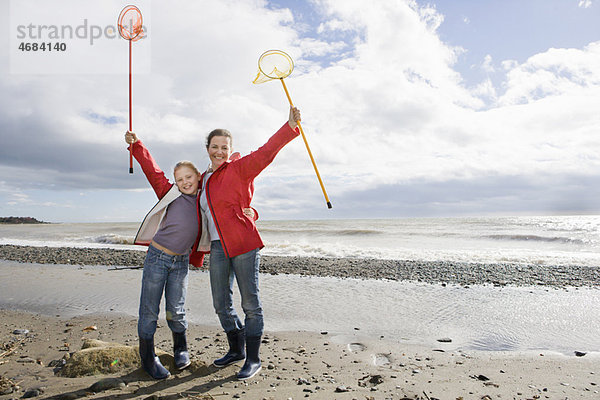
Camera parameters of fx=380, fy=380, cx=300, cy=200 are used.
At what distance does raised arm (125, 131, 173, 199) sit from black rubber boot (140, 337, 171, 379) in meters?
1.30

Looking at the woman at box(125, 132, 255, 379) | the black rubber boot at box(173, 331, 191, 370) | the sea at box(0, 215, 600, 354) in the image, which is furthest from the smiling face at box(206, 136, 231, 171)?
the sea at box(0, 215, 600, 354)

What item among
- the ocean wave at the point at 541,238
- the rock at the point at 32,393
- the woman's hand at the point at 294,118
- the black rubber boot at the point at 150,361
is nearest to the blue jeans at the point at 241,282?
the black rubber boot at the point at 150,361

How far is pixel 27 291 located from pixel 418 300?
7.07 meters

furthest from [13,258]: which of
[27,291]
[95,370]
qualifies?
[95,370]

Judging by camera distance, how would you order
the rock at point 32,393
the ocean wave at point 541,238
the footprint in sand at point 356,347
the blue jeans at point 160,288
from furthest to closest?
the ocean wave at point 541,238 < the footprint in sand at point 356,347 < the blue jeans at point 160,288 < the rock at point 32,393

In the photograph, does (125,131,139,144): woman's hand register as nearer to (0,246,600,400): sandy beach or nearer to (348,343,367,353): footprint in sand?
(0,246,600,400): sandy beach

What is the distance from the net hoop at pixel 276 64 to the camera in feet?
12.9

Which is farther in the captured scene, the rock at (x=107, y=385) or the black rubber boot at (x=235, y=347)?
the black rubber boot at (x=235, y=347)

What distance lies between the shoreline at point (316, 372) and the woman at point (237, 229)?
0.33 m

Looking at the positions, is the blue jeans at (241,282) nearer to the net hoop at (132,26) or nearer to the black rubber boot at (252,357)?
the black rubber boot at (252,357)

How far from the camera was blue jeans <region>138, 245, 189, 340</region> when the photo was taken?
3225 millimetres

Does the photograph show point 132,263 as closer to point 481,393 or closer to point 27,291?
point 27,291

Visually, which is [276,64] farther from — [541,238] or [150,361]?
[541,238]

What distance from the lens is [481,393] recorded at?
9.75ft
